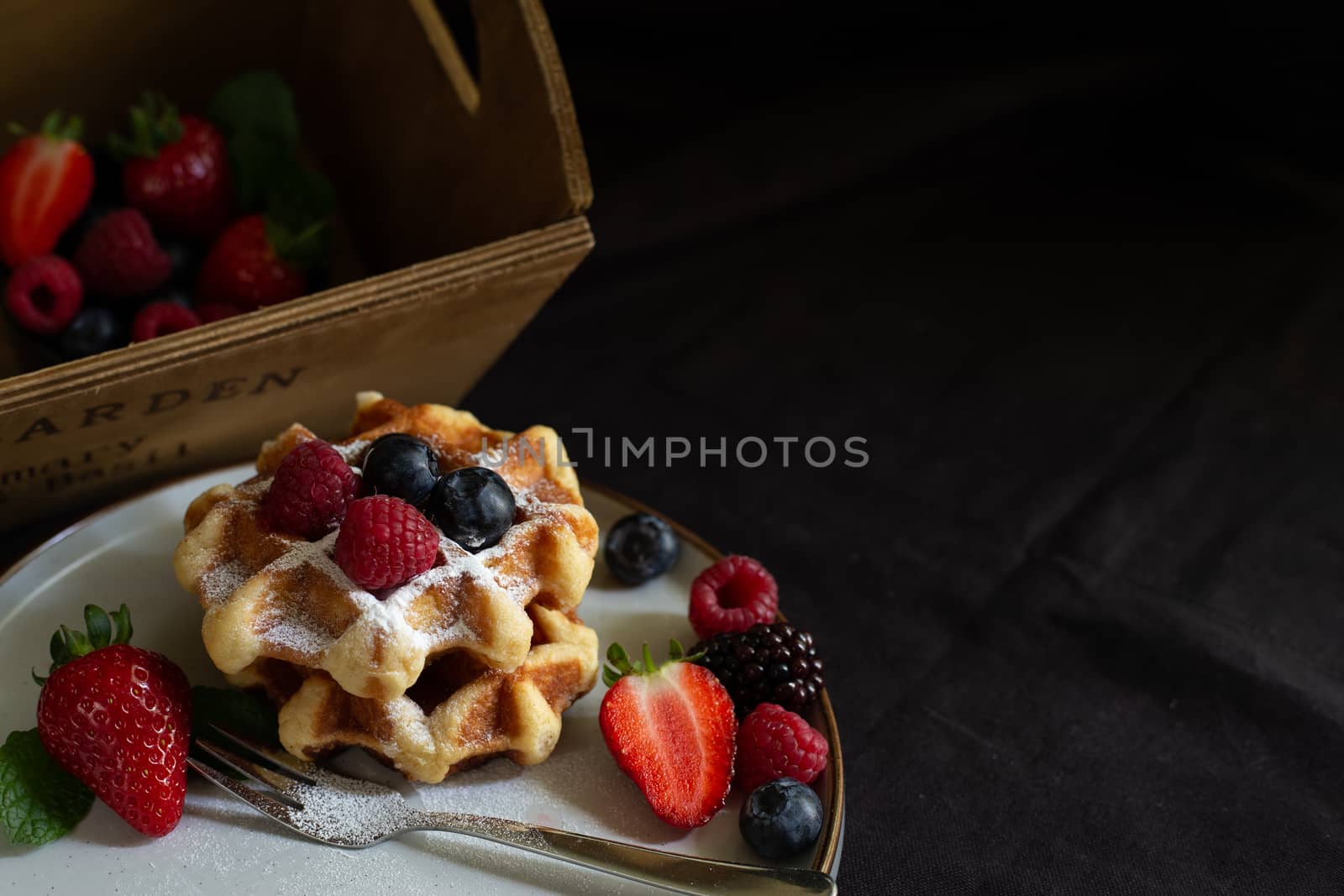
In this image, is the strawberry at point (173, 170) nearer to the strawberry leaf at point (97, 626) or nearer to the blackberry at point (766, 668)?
the strawberry leaf at point (97, 626)

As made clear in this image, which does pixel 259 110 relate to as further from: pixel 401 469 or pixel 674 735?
pixel 674 735

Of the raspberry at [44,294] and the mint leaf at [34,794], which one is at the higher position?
the raspberry at [44,294]

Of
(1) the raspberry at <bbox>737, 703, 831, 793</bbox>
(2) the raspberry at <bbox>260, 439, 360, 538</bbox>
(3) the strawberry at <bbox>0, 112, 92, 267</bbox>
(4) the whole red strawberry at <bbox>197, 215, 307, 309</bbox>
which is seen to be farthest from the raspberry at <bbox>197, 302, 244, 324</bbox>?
(1) the raspberry at <bbox>737, 703, 831, 793</bbox>

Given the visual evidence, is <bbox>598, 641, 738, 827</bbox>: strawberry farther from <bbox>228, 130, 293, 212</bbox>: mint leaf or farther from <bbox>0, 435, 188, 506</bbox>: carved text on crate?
<bbox>228, 130, 293, 212</bbox>: mint leaf

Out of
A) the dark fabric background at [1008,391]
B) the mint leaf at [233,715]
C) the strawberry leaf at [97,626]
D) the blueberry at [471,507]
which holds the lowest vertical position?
the dark fabric background at [1008,391]

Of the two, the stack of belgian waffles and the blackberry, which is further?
the blackberry

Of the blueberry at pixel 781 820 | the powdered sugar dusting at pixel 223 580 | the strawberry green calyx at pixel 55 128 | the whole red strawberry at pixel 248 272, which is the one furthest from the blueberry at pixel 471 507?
the strawberry green calyx at pixel 55 128

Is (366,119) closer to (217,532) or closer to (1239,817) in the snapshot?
(217,532)
